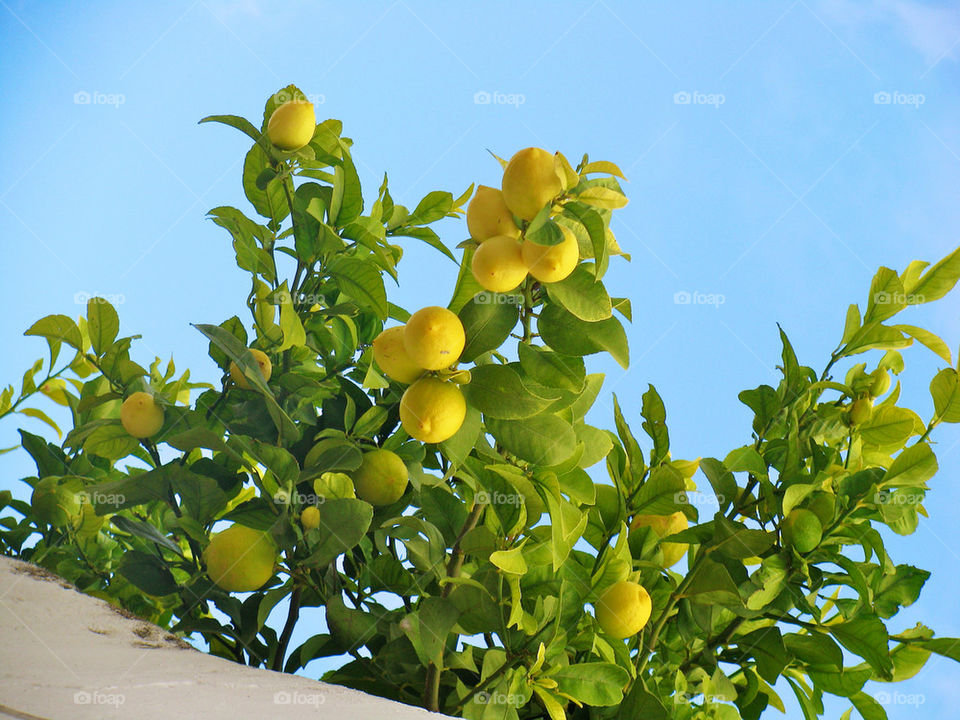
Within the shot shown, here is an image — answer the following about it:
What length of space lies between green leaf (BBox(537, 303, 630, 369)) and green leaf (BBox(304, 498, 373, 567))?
11cm

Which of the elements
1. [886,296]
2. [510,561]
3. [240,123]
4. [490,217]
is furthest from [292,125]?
[886,296]

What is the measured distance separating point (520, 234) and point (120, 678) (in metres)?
0.25

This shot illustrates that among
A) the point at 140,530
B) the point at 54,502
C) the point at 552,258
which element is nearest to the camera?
the point at 552,258

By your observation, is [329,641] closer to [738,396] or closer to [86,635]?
[86,635]

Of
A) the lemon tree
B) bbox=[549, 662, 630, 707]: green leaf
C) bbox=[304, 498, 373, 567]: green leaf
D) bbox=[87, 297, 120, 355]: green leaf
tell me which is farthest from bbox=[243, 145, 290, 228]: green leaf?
bbox=[549, 662, 630, 707]: green leaf

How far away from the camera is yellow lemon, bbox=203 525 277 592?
1.28ft

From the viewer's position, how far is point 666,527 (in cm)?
50

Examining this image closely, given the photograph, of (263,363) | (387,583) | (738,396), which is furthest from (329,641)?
(738,396)

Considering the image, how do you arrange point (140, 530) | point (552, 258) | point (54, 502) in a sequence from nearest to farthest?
point (552, 258) → point (140, 530) → point (54, 502)

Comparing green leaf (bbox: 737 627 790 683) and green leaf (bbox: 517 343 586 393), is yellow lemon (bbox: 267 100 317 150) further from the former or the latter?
green leaf (bbox: 737 627 790 683)

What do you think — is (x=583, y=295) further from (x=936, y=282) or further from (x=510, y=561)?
(x=936, y=282)

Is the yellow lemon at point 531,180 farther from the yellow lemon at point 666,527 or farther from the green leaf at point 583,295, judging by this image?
the yellow lemon at point 666,527

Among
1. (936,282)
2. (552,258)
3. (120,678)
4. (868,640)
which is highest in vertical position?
(936,282)

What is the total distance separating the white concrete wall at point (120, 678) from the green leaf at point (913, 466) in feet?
0.96
